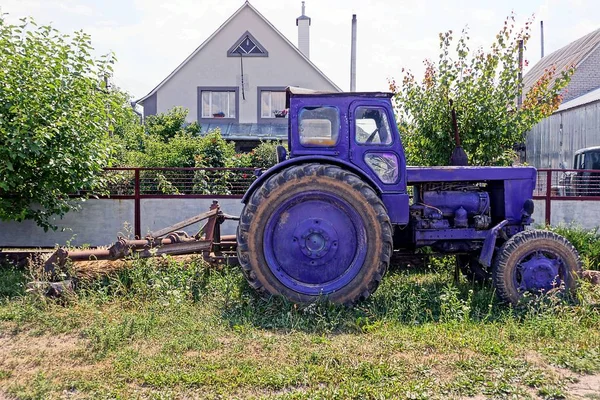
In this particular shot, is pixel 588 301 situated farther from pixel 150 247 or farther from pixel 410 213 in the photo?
pixel 150 247

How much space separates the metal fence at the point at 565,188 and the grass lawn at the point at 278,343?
4459mm

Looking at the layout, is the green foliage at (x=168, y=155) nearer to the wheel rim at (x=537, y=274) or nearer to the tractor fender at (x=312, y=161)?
the tractor fender at (x=312, y=161)

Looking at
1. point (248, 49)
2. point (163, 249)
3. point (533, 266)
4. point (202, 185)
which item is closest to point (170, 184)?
point (202, 185)

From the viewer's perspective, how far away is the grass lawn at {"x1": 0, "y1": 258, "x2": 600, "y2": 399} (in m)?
3.98

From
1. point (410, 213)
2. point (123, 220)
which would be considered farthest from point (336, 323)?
point (123, 220)

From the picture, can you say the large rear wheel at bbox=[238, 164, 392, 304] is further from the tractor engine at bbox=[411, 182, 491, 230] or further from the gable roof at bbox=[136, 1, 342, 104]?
the gable roof at bbox=[136, 1, 342, 104]

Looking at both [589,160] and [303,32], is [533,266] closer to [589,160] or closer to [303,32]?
[589,160]

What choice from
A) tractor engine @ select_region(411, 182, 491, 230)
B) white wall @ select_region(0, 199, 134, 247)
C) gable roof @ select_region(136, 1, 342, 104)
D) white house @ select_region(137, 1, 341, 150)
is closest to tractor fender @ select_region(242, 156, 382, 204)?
tractor engine @ select_region(411, 182, 491, 230)

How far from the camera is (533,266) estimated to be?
5863 millimetres

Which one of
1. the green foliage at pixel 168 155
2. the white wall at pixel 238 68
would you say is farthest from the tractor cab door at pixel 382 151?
the white wall at pixel 238 68

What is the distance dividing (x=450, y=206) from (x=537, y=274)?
4.30 ft

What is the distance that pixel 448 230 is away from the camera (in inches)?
255

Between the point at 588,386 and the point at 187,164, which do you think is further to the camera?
the point at 187,164

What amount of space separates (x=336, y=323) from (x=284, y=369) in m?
1.11
